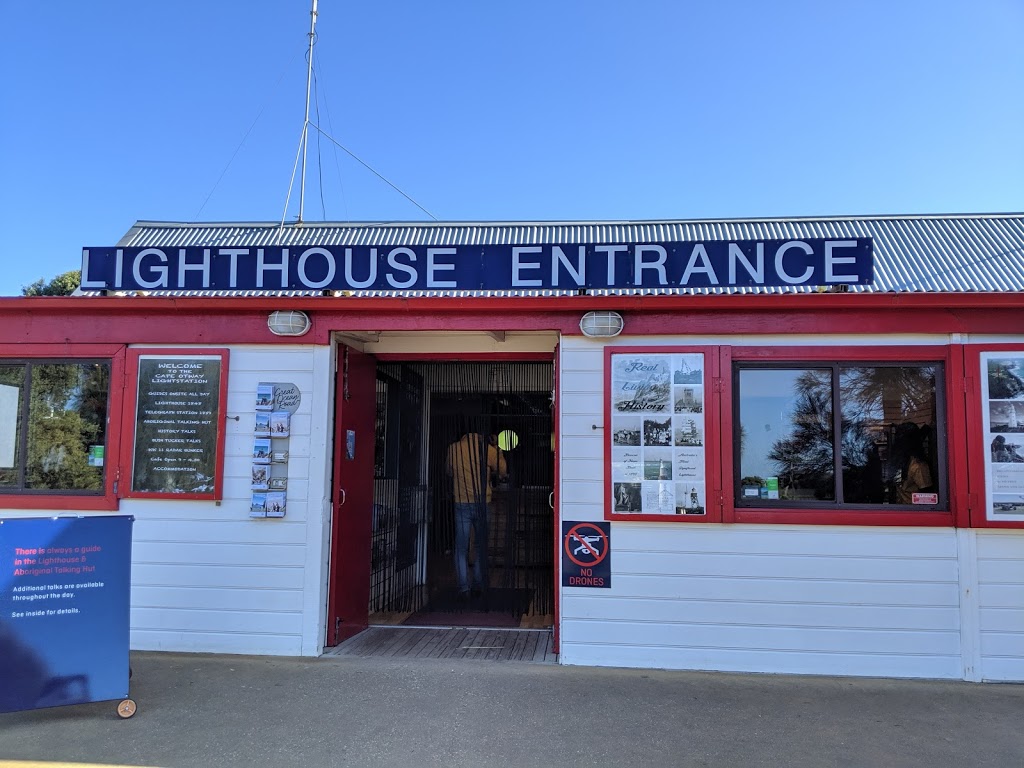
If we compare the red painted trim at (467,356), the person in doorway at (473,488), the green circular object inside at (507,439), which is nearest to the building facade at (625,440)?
the red painted trim at (467,356)

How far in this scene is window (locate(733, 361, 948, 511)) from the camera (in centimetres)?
535

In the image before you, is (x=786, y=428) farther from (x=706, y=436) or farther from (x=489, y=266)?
(x=489, y=266)

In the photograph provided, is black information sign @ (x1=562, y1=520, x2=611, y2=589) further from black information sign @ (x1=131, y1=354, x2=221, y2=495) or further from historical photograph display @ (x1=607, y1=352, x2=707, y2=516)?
black information sign @ (x1=131, y1=354, x2=221, y2=495)

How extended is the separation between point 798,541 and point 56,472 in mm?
5918

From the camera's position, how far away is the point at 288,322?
225 inches

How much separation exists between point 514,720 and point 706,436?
7.98 ft

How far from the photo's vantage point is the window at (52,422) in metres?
5.83

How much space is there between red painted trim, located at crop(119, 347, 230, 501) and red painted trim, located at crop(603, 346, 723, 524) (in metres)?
3.06

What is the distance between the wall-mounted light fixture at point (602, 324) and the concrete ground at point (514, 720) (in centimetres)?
252

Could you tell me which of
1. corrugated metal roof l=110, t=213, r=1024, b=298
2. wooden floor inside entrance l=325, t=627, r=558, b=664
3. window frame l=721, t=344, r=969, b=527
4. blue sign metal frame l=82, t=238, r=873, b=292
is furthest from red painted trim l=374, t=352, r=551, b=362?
corrugated metal roof l=110, t=213, r=1024, b=298

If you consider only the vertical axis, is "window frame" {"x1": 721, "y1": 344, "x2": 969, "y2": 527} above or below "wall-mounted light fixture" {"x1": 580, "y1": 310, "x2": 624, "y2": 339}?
below

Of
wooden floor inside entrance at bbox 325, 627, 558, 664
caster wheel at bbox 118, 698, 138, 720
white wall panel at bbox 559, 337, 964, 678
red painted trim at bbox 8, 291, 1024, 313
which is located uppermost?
red painted trim at bbox 8, 291, 1024, 313

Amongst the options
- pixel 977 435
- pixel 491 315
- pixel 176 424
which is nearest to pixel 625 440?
pixel 491 315

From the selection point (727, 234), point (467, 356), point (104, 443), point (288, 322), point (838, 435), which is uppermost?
point (727, 234)
